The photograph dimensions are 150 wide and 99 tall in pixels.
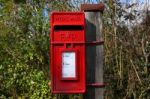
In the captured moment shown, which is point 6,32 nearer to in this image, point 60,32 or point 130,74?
point 130,74

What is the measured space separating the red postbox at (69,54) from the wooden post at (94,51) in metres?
0.07

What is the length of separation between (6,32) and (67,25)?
3.35 m

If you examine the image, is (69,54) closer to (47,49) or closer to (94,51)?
(94,51)

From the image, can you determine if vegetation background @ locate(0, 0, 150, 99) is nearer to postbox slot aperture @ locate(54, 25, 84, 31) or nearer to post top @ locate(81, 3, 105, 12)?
postbox slot aperture @ locate(54, 25, 84, 31)

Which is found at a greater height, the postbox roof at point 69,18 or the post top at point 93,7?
the post top at point 93,7

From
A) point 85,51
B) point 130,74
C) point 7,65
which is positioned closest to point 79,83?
point 85,51

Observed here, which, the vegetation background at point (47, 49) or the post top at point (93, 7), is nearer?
the post top at point (93, 7)

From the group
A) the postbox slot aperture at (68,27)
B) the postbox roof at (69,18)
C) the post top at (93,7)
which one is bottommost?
the postbox slot aperture at (68,27)

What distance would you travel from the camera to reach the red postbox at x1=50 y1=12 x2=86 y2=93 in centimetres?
479

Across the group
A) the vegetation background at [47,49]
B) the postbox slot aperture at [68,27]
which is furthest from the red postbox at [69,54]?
the vegetation background at [47,49]

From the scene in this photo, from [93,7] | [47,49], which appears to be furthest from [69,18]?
[47,49]

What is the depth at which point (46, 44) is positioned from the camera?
7.85 meters

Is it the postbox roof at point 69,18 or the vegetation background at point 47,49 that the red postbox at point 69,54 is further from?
the vegetation background at point 47,49

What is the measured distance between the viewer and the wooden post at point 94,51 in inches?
189
